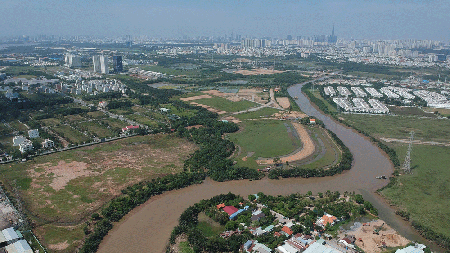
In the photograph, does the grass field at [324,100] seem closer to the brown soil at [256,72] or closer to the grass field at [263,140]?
the grass field at [263,140]

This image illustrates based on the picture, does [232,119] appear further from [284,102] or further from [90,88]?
[90,88]

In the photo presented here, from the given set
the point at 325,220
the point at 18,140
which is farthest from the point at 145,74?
the point at 325,220

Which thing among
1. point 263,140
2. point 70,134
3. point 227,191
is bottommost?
point 227,191

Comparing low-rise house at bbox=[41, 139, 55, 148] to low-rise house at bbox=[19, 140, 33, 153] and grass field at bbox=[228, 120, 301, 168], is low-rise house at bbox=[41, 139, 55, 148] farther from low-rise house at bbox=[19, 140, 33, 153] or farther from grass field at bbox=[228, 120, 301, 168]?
grass field at bbox=[228, 120, 301, 168]

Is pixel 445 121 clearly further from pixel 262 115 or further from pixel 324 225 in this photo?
pixel 324 225

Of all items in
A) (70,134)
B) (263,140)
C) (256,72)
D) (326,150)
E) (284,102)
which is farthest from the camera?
(256,72)

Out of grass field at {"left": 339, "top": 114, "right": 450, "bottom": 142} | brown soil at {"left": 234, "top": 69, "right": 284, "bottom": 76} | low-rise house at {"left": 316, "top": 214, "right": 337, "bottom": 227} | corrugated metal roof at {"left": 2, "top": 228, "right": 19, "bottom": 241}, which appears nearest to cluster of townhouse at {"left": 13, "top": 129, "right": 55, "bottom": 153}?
corrugated metal roof at {"left": 2, "top": 228, "right": 19, "bottom": 241}
